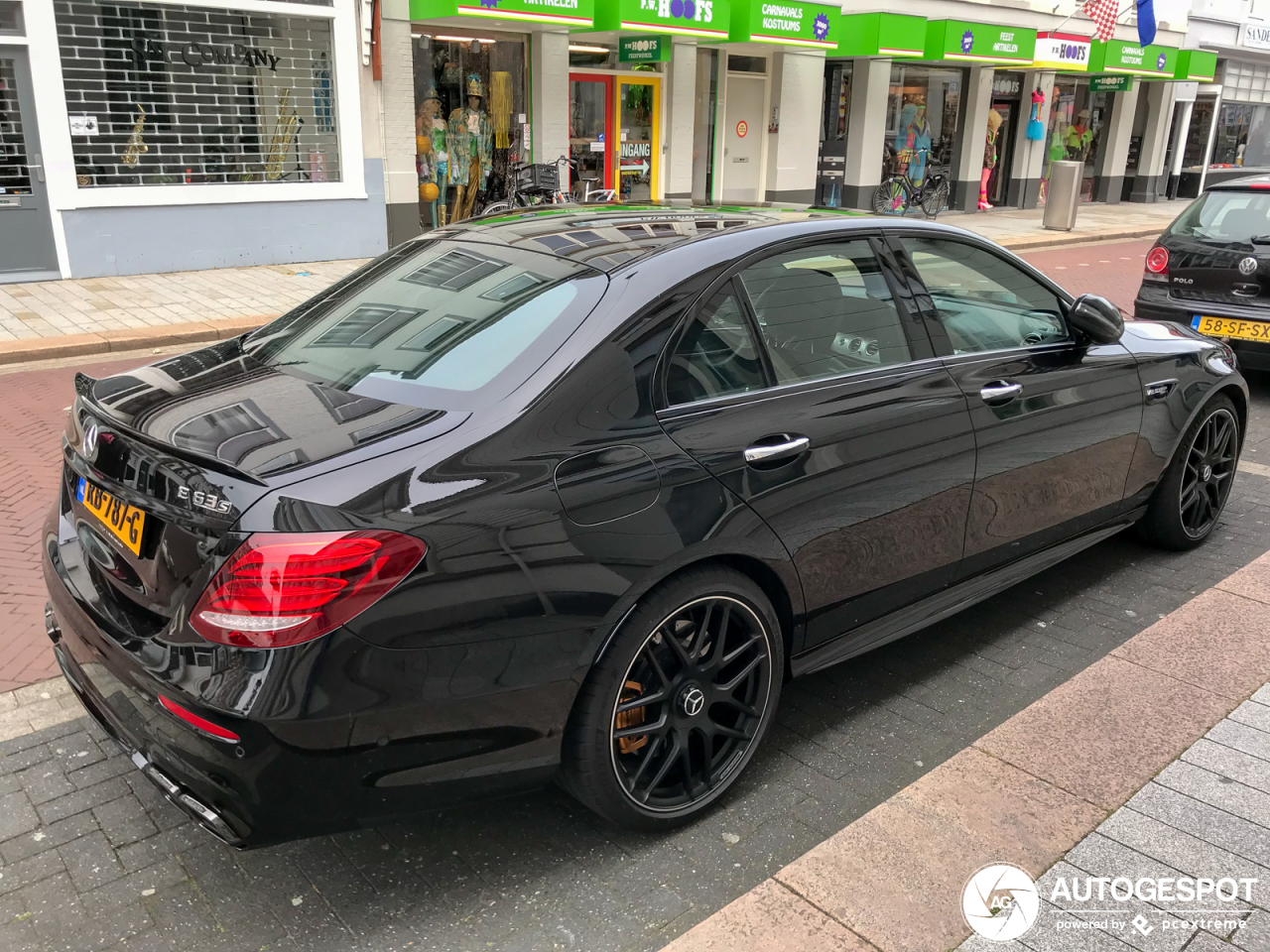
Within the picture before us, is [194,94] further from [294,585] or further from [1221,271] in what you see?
[294,585]

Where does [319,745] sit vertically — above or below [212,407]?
below

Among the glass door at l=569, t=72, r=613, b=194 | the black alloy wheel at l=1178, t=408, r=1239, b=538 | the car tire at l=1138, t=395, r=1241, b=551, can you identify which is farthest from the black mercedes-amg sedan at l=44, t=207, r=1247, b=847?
the glass door at l=569, t=72, r=613, b=194

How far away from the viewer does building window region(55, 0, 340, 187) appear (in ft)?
37.7

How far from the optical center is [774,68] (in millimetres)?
19266

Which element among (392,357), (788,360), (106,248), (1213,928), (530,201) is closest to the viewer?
(1213,928)

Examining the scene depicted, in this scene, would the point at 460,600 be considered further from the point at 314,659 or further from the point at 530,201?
the point at 530,201

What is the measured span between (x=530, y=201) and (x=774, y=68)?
24.7 feet

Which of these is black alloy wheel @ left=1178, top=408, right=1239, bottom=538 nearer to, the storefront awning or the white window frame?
the white window frame

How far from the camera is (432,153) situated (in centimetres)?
1488

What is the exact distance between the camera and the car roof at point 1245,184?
7844 millimetres

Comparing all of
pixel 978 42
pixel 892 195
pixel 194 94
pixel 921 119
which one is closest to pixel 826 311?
pixel 194 94

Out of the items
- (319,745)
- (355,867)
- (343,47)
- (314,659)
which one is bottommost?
(355,867)

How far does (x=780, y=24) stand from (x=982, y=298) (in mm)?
14572

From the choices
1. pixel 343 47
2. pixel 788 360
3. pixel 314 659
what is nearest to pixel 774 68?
pixel 343 47
